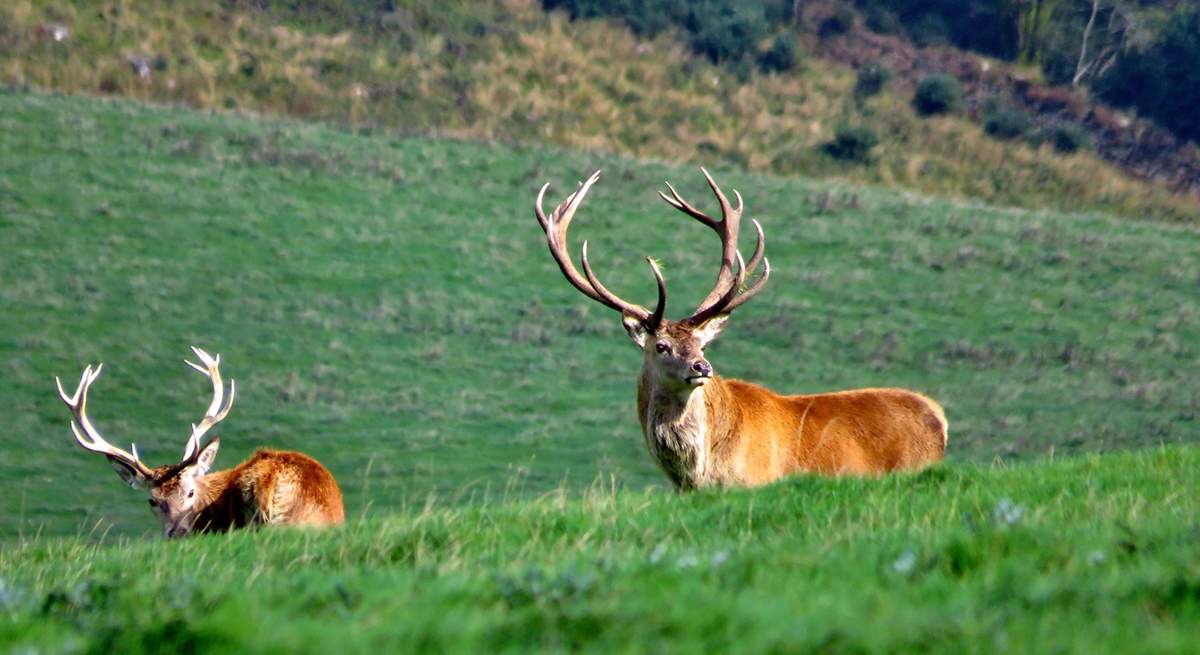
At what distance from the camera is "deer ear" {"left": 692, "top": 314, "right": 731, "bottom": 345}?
1021cm

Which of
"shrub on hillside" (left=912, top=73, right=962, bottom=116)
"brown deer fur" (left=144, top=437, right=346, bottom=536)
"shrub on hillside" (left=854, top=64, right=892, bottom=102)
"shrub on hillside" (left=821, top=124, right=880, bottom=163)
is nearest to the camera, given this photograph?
"brown deer fur" (left=144, top=437, right=346, bottom=536)

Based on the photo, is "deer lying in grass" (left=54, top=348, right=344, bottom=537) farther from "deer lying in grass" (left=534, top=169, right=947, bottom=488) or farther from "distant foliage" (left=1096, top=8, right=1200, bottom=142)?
"distant foliage" (left=1096, top=8, right=1200, bottom=142)

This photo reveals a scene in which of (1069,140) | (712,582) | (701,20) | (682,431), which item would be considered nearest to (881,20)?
(701,20)

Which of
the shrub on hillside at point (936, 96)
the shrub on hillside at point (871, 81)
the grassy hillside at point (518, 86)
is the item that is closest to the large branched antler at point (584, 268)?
the grassy hillside at point (518, 86)

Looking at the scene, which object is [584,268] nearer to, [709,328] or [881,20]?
[709,328]

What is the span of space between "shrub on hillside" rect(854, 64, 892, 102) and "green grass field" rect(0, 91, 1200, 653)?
16040mm

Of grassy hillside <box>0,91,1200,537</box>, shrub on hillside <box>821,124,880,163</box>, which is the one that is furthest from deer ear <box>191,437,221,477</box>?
shrub on hillside <box>821,124,880,163</box>

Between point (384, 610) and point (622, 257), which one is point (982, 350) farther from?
point (384, 610)

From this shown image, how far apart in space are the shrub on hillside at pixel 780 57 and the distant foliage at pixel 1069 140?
28.7 feet

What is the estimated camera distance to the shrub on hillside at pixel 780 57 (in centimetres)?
5366

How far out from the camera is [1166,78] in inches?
2295

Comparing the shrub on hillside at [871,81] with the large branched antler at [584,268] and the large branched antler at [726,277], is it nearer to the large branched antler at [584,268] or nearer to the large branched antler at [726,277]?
the large branched antler at [726,277]

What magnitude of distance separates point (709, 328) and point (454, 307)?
16.9 m

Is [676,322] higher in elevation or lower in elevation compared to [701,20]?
higher
